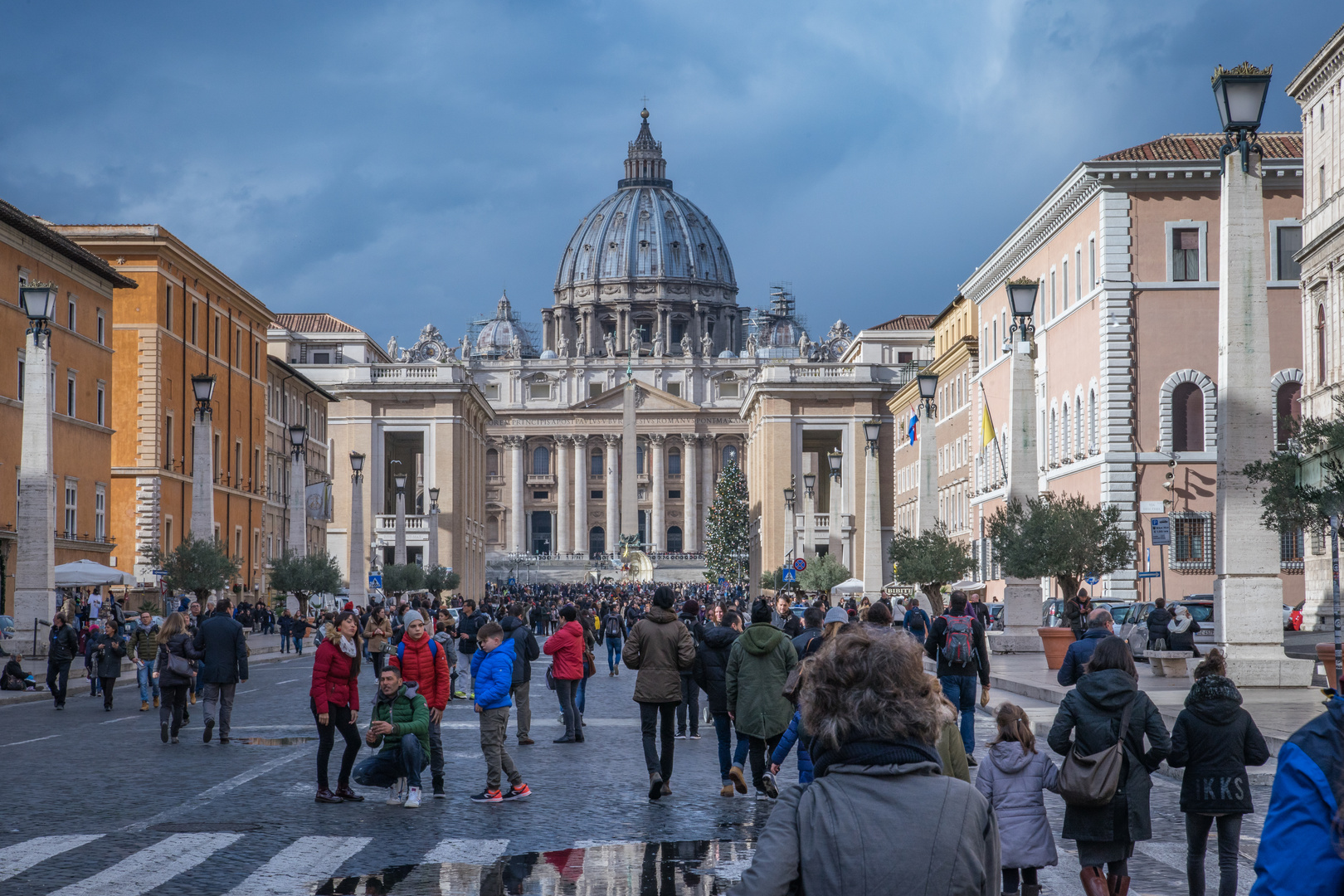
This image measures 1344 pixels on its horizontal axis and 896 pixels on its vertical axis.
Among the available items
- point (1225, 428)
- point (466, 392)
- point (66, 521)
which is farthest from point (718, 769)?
point (466, 392)

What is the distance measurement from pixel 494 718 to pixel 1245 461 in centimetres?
970

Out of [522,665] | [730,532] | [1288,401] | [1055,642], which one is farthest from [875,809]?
[730,532]

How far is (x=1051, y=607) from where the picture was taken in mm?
42688

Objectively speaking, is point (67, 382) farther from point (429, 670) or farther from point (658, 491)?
point (658, 491)

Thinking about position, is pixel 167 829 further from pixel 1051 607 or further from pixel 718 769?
pixel 1051 607

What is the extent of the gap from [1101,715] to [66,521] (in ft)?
134

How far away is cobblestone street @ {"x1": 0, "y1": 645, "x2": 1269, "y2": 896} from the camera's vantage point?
9.24 m

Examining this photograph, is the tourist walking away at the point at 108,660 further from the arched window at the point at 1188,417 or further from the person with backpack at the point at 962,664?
the arched window at the point at 1188,417

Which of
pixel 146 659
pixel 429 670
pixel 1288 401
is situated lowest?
pixel 146 659

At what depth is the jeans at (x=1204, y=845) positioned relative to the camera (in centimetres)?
816

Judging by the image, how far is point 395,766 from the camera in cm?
1246

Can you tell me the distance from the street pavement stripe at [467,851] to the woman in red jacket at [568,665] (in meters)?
6.33

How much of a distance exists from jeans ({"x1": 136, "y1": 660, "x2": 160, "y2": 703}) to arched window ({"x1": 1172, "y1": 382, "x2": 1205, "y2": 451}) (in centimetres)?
3004

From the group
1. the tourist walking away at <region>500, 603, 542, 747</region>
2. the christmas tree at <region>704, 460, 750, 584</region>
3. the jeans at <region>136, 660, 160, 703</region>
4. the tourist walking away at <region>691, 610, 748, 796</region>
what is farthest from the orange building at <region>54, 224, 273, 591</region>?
the christmas tree at <region>704, 460, 750, 584</region>
